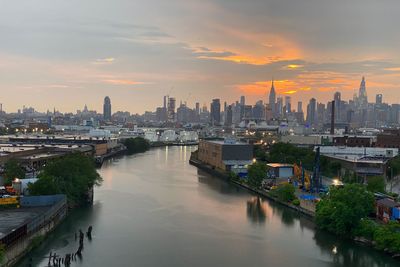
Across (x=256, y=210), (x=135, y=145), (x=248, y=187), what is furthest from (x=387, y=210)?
(x=135, y=145)

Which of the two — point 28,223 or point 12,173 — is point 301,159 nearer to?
point 12,173

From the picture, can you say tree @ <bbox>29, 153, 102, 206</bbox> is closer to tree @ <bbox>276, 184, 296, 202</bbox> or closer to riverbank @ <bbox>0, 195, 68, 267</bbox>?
riverbank @ <bbox>0, 195, 68, 267</bbox>

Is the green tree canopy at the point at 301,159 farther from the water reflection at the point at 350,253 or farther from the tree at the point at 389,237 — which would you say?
the tree at the point at 389,237

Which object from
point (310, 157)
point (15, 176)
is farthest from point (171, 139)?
point (15, 176)

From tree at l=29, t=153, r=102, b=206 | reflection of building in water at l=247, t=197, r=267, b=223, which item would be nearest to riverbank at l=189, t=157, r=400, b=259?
reflection of building in water at l=247, t=197, r=267, b=223

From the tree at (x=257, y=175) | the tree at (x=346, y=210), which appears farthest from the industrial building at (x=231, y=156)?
the tree at (x=346, y=210)
